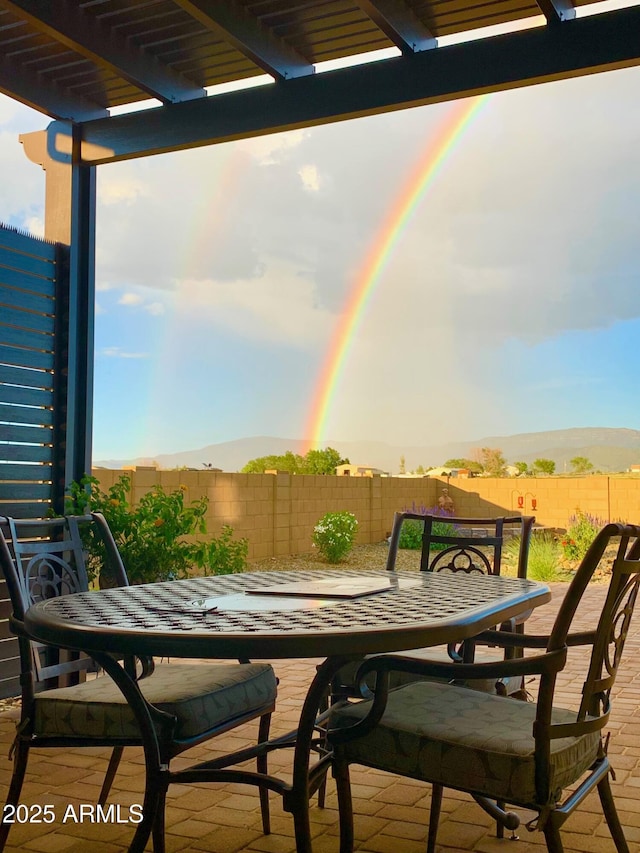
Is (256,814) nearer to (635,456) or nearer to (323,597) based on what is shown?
(323,597)

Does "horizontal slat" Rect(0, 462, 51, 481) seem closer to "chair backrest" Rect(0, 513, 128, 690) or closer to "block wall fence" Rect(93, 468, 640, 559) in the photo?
"chair backrest" Rect(0, 513, 128, 690)

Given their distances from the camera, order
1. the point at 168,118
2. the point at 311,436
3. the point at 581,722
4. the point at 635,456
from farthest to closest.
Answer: the point at 635,456 < the point at 311,436 < the point at 168,118 < the point at 581,722

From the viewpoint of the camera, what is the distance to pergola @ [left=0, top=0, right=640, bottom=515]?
3.06 meters

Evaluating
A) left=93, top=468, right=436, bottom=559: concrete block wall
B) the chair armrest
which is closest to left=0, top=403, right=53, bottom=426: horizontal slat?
the chair armrest

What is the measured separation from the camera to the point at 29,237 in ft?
12.6

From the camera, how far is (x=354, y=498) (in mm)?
12453

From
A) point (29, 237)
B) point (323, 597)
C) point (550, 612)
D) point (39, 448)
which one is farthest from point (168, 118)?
point (550, 612)

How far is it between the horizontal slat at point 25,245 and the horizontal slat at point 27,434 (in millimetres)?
782

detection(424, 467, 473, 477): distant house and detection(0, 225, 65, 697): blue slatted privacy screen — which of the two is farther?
detection(424, 467, 473, 477): distant house

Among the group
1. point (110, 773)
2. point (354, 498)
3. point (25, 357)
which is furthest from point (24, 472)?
point (354, 498)

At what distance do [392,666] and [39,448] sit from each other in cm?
259

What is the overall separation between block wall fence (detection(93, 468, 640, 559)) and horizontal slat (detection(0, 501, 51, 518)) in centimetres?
406

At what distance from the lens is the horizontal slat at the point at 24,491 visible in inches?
145

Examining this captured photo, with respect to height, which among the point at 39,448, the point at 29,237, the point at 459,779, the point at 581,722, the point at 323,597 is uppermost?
the point at 29,237
